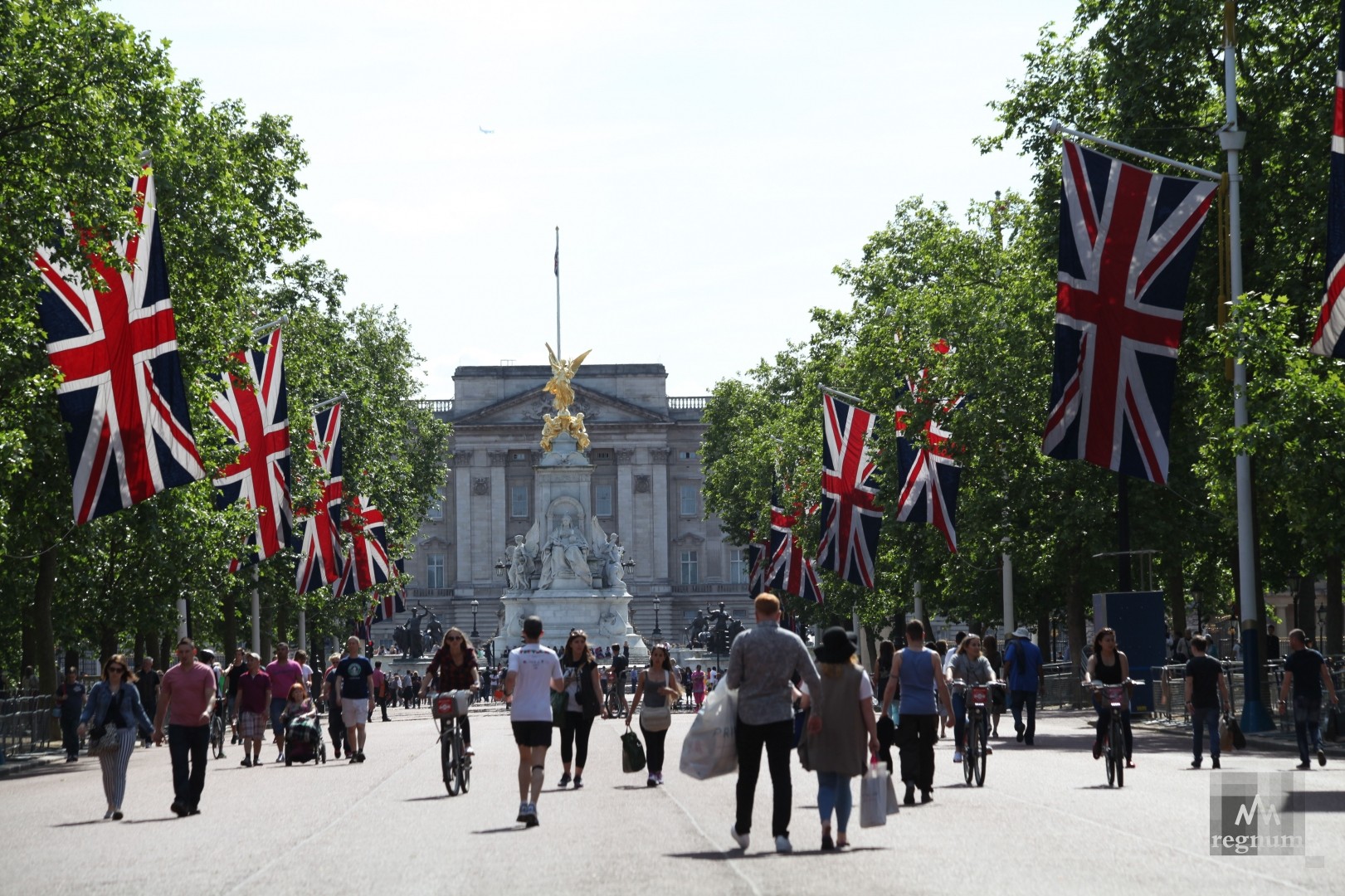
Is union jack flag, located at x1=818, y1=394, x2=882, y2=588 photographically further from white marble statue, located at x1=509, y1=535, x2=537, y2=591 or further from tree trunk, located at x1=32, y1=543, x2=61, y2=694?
white marble statue, located at x1=509, y1=535, x2=537, y2=591

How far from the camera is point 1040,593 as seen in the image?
A: 201 ft

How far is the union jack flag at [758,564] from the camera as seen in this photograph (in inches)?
2993

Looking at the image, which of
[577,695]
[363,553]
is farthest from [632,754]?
[363,553]

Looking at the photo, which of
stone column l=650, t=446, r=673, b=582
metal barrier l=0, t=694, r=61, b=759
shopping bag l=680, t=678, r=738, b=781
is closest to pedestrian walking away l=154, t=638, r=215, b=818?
shopping bag l=680, t=678, r=738, b=781

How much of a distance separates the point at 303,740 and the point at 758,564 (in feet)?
155

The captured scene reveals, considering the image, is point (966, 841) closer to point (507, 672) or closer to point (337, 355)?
point (507, 672)

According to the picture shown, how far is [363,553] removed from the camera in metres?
59.2

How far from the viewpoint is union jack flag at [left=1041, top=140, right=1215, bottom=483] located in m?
28.0

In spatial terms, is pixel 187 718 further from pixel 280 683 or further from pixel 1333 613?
pixel 1333 613

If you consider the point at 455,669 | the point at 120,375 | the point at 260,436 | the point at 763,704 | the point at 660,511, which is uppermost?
the point at 660,511

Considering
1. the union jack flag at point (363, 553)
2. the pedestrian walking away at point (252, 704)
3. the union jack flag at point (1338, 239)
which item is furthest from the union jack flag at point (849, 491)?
the union jack flag at point (1338, 239)

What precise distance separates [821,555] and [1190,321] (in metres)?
14.0

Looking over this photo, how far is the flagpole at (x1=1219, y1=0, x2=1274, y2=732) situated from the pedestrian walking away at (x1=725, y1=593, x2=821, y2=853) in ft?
56.5

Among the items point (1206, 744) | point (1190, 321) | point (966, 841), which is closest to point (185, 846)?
point (966, 841)
